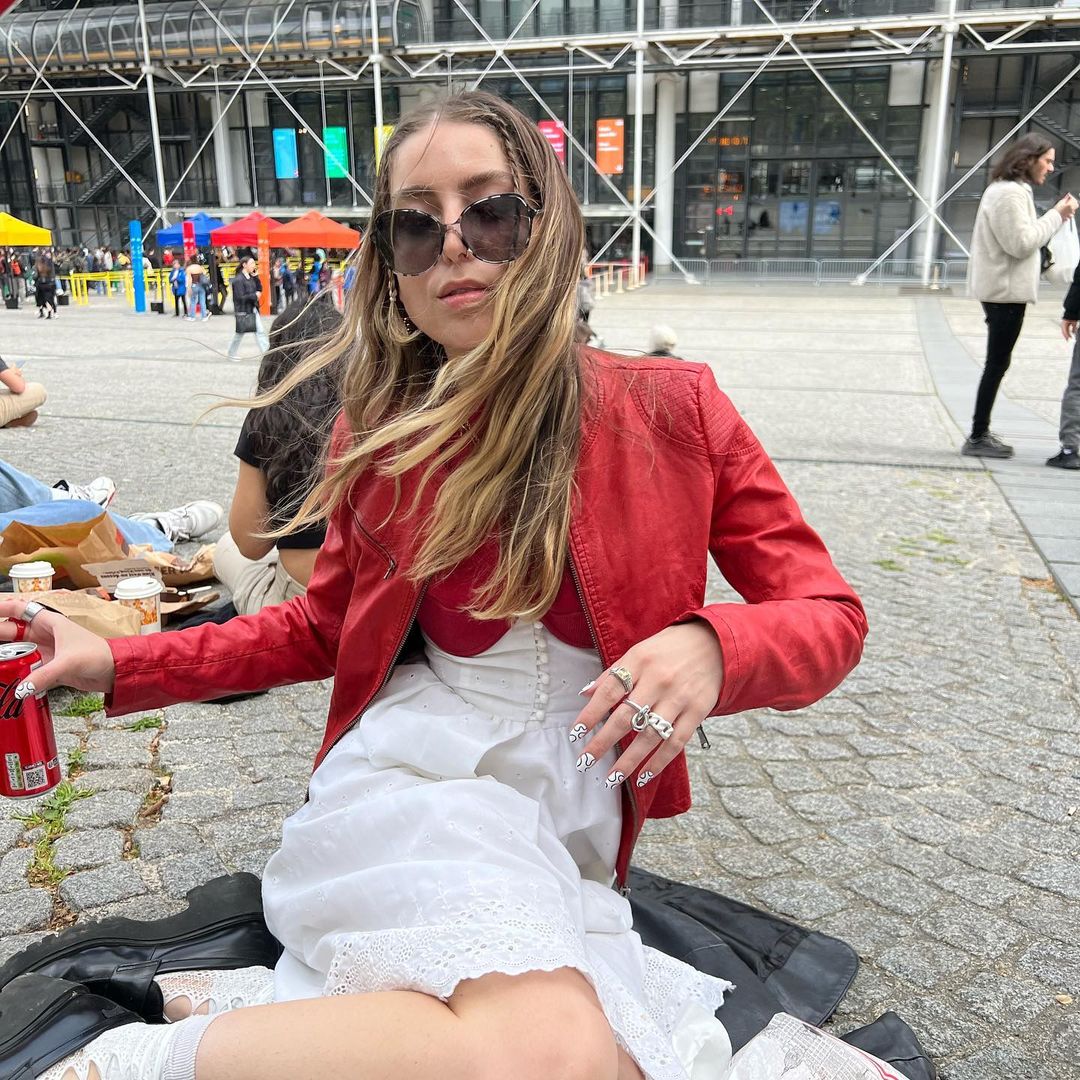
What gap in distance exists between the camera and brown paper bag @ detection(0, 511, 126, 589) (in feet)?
13.3

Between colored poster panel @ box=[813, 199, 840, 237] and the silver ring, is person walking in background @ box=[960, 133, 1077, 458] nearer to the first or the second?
the silver ring

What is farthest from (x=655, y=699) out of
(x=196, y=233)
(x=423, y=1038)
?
(x=196, y=233)

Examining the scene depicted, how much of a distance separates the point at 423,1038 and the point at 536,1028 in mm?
141

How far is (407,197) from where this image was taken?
173cm

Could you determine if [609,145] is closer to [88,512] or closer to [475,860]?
[88,512]

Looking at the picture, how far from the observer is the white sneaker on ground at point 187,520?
17.4ft

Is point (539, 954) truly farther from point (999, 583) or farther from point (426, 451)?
point (999, 583)

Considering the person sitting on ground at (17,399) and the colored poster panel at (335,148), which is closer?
the person sitting on ground at (17,399)

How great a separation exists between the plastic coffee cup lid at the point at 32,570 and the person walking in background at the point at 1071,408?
20.5 ft

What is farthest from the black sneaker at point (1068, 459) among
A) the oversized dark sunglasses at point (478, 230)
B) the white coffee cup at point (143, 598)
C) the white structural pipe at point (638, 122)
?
the white structural pipe at point (638, 122)

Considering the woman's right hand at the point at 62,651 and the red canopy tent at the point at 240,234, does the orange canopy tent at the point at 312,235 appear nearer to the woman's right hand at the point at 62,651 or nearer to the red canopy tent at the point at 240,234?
the red canopy tent at the point at 240,234

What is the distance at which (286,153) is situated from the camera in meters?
30.8

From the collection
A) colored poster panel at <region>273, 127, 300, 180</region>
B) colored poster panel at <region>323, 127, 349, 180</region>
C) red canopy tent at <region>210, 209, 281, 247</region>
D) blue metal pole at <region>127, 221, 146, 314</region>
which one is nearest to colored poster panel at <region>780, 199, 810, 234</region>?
colored poster panel at <region>323, 127, 349, 180</region>

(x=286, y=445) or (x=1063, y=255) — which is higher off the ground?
(x=1063, y=255)
